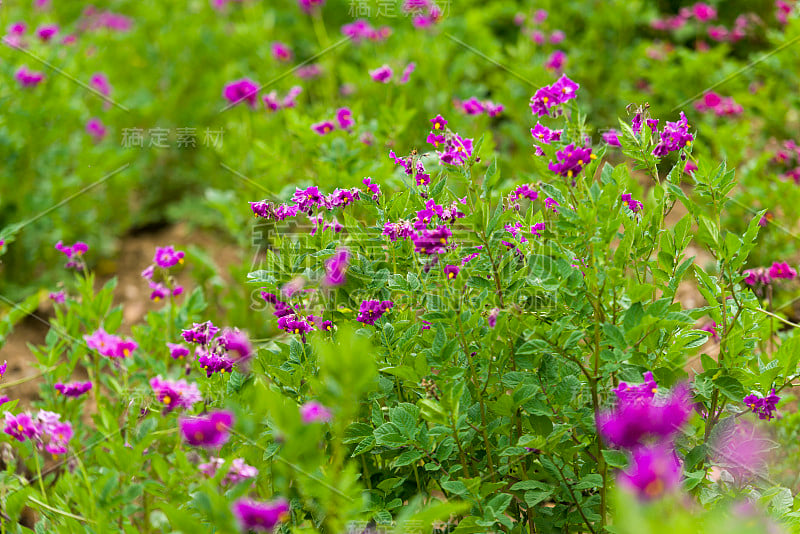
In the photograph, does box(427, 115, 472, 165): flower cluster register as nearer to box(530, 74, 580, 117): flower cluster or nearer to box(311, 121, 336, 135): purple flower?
box(530, 74, 580, 117): flower cluster

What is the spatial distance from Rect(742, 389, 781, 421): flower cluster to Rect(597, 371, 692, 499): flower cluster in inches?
4.3

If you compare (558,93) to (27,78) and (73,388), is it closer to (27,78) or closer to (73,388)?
(73,388)

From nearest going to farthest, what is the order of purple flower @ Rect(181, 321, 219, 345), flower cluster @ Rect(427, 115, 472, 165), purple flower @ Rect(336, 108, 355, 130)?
flower cluster @ Rect(427, 115, 472, 165) → purple flower @ Rect(181, 321, 219, 345) → purple flower @ Rect(336, 108, 355, 130)

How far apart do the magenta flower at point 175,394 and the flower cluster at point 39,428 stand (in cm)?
28

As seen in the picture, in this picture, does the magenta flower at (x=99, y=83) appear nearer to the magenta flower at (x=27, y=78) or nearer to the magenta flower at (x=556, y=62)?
the magenta flower at (x=27, y=78)

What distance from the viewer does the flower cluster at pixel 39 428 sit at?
65.1 inches

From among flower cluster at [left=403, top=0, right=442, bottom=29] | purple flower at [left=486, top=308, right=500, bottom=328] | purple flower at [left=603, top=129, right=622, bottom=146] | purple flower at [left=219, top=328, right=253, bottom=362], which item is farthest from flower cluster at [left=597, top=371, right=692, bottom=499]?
flower cluster at [left=403, top=0, right=442, bottom=29]

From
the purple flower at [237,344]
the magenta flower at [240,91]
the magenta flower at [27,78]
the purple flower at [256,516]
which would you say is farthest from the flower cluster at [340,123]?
the purple flower at [256,516]

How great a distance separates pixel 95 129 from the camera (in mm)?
3645

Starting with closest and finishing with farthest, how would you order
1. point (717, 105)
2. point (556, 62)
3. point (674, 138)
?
point (674, 138) → point (556, 62) → point (717, 105)

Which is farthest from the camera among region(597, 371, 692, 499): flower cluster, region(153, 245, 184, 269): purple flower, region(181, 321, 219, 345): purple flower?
region(153, 245, 184, 269): purple flower

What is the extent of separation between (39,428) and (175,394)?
1.32 feet

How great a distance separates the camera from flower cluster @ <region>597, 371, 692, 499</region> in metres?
0.79

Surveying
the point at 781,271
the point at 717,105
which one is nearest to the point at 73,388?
the point at 781,271
